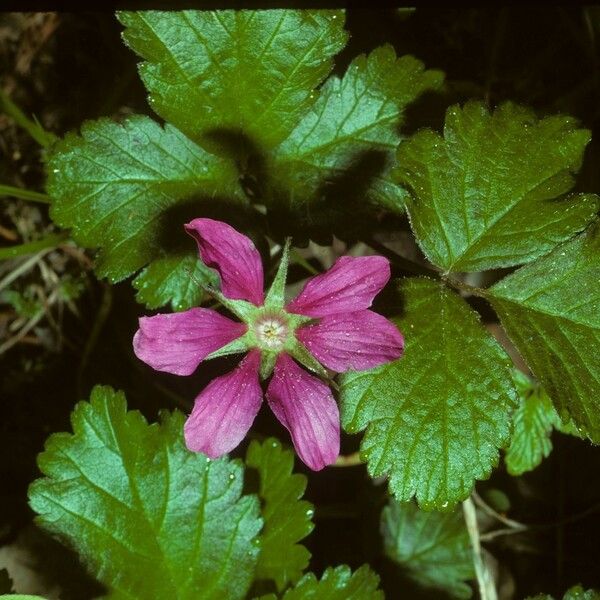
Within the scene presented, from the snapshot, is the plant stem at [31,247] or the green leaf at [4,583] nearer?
the green leaf at [4,583]

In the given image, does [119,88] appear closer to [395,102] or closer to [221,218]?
[221,218]

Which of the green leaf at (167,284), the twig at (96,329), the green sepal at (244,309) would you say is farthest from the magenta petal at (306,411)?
the twig at (96,329)

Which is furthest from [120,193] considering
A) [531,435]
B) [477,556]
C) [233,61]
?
[477,556]

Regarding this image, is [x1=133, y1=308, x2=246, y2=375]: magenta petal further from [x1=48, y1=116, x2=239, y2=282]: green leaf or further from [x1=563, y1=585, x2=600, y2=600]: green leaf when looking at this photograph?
[x1=563, y1=585, x2=600, y2=600]: green leaf

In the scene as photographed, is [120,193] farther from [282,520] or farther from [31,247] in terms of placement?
[282,520]

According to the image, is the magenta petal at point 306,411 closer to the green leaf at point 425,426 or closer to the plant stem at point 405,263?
the green leaf at point 425,426

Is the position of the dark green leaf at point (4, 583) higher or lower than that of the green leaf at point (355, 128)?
lower
